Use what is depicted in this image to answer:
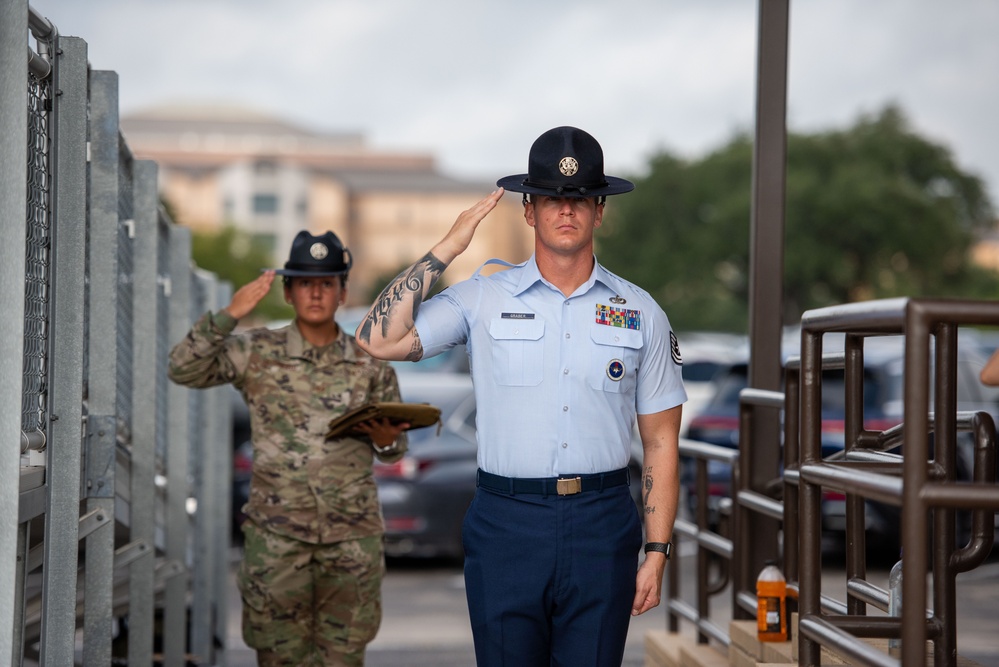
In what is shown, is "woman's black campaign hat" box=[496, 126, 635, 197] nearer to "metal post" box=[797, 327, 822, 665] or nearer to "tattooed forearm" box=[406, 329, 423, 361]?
"tattooed forearm" box=[406, 329, 423, 361]

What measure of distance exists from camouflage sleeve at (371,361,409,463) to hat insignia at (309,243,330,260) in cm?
51

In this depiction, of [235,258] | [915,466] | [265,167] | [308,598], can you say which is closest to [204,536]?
[308,598]

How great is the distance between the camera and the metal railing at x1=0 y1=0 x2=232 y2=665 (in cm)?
304

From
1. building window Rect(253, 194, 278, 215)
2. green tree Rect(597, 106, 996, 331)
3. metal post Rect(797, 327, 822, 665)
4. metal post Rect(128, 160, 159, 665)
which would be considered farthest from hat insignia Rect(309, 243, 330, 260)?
building window Rect(253, 194, 278, 215)

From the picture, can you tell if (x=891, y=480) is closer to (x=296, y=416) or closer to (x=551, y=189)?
(x=551, y=189)

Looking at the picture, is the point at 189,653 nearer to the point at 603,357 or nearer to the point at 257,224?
the point at 603,357

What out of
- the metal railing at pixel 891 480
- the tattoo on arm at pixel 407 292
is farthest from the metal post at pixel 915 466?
the tattoo on arm at pixel 407 292

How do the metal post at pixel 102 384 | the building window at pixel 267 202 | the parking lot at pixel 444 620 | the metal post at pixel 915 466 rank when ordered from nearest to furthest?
the metal post at pixel 915 466 → the metal post at pixel 102 384 → the parking lot at pixel 444 620 → the building window at pixel 267 202

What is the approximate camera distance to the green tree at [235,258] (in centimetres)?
8019

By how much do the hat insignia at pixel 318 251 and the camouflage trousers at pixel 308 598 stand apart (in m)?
1.10

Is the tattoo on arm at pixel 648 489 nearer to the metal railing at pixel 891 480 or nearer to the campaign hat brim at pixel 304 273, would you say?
the metal railing at pixel 891 480

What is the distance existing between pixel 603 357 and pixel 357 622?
218 cm

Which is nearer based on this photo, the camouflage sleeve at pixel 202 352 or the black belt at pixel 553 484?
the black belt at pixel 553 484

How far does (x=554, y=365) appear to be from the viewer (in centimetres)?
391
